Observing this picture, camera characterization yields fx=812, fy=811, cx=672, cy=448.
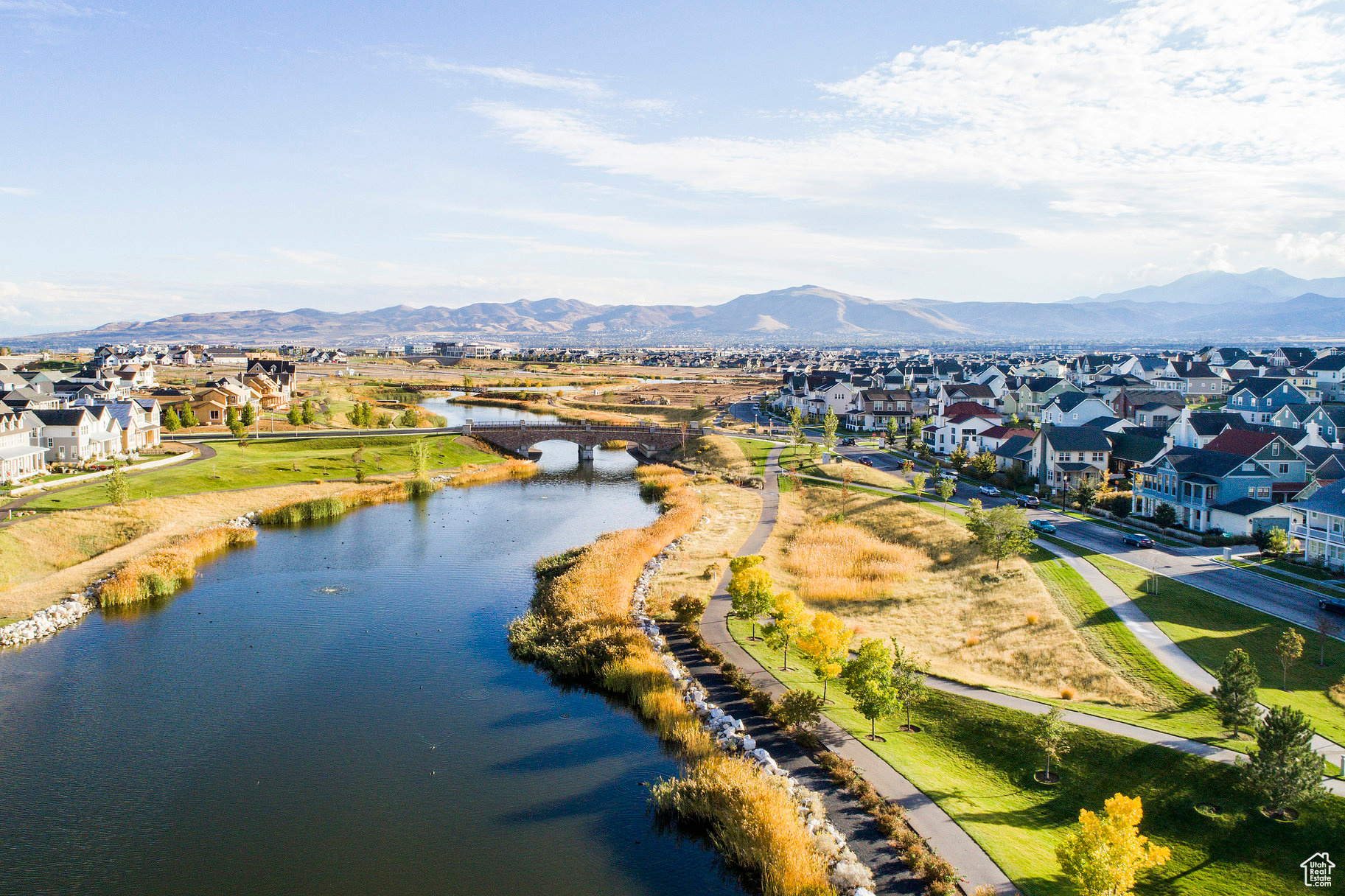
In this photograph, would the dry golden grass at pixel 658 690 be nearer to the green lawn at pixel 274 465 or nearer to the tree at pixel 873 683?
the tree at pixel 873 683

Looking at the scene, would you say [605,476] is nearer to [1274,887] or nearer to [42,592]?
[42,592]

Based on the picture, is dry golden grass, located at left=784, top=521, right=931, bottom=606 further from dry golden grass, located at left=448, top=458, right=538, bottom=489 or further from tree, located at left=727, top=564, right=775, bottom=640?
dry golden grass, located at left=448, top=458, right=538, bottom=489

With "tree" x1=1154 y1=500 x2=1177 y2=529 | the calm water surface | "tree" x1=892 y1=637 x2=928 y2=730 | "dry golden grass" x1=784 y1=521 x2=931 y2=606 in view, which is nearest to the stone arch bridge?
"dry golden grass" x1=784 y1=521 x2=931 y2=606

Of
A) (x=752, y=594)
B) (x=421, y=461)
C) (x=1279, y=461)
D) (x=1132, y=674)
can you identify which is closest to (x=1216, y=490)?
(x=1279, y=461)

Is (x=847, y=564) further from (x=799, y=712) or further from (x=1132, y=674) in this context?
(x=799, y=712)

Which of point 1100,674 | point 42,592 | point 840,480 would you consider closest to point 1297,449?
point 840,480

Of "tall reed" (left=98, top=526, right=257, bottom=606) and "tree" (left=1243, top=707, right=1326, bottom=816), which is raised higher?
"tree" (left=1243, top=707, right=1326, bottom=816)
